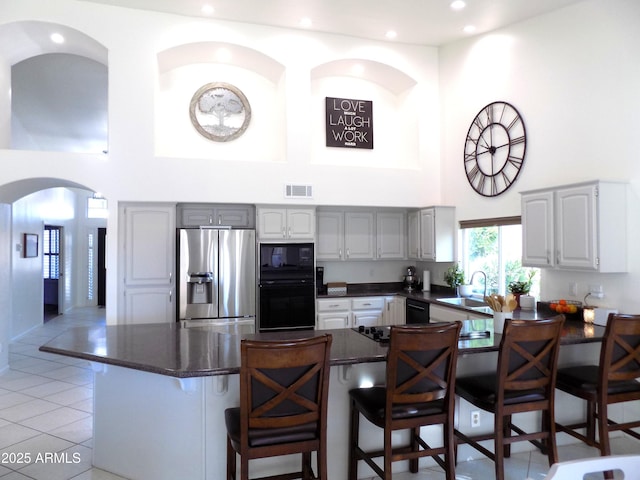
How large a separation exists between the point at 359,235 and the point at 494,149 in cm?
203

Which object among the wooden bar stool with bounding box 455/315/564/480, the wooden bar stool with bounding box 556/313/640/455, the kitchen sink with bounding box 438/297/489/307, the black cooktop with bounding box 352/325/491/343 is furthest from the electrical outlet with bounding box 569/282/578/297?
the wooden bar stool with bounding box 455/315/564/480

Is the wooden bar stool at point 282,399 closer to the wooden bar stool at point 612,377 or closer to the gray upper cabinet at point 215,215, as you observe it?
the wooden bar stool at point 612,377

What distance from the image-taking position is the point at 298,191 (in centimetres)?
511

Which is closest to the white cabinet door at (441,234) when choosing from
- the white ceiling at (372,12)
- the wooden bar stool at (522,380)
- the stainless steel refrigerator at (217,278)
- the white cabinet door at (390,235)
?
the white cabinet door at (390,235)

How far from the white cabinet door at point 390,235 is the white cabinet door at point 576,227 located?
250 centimetres

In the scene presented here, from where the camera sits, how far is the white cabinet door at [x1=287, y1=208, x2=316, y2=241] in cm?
517

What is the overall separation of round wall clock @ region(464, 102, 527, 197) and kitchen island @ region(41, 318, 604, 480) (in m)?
2.17

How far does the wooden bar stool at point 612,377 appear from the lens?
269cm

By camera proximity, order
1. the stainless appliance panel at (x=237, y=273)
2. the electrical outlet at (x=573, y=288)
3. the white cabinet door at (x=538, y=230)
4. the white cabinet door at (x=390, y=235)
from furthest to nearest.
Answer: the white cabinet door at (x=390, y=235)
the stainless appliance panel at (x=237, y=273)
the electrical outlet at (x=573, y=288)
the white cabinet door at (x=538, y=230)

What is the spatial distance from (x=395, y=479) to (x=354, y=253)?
11.0ft

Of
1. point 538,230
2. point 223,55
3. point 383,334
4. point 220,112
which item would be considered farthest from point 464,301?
point 223,55

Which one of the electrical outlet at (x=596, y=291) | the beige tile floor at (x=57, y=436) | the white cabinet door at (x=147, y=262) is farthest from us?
the white cabinet door at (x=147, y=262)

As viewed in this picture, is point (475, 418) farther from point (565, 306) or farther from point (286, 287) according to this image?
point (286, 287)

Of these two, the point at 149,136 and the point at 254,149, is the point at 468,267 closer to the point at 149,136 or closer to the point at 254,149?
the point at 254,149
